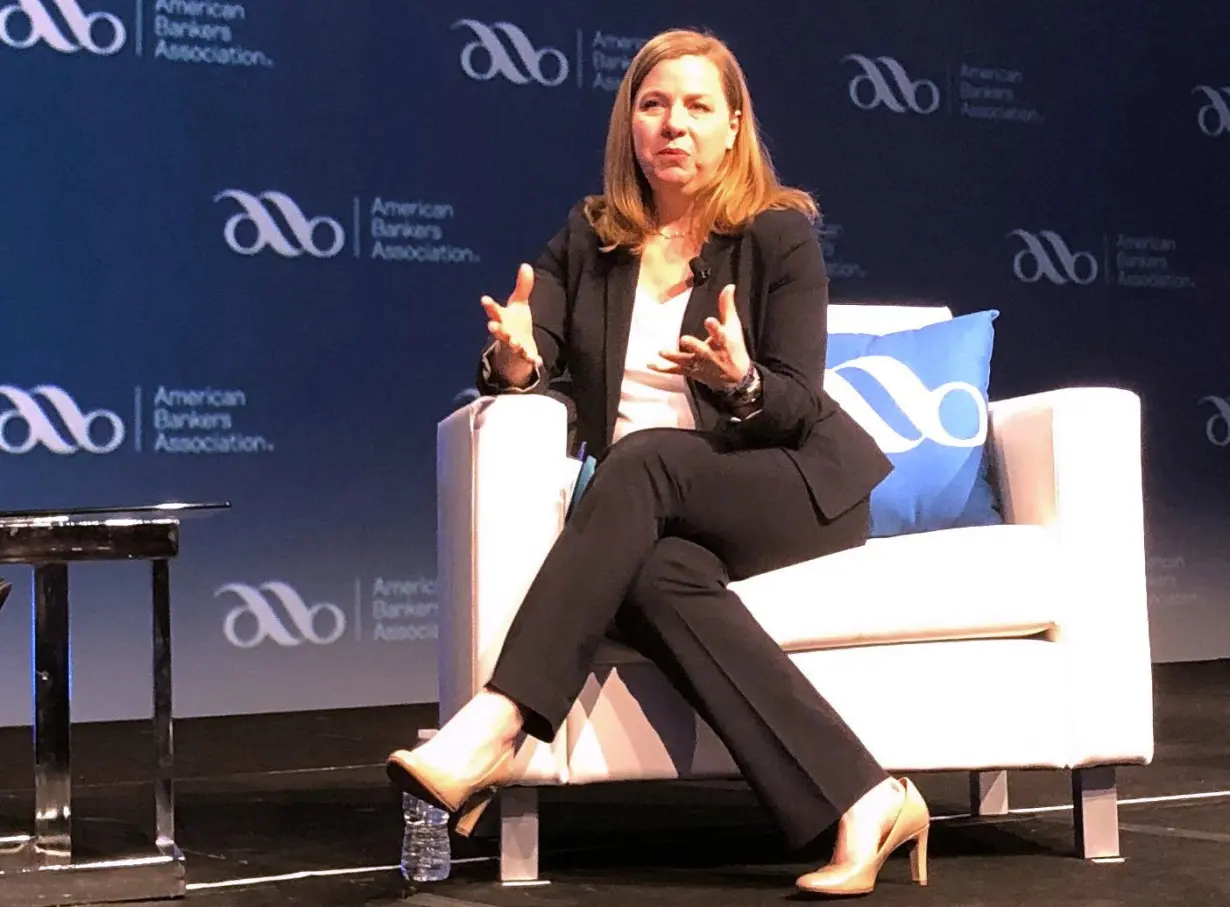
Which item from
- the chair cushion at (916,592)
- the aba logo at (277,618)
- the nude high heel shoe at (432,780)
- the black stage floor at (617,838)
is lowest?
the black stage floor at (617,838)

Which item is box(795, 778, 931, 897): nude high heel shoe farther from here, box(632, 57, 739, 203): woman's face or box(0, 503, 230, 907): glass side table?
box(632, 57, 739, 203): woman's face

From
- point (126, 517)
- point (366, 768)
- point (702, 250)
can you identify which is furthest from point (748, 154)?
point (366, 768)

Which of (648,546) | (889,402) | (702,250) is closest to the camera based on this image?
(648,546)

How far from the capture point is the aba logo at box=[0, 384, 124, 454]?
12.1ft

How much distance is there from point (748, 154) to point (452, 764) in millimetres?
1019

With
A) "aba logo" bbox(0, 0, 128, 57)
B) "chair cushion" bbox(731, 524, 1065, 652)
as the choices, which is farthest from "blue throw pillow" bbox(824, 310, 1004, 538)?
"aba logo" bbox(0, 0, 128, 57)

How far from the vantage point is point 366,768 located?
2.96 meters

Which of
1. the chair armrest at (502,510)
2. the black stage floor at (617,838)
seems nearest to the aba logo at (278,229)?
the black stage floor at (617,838)

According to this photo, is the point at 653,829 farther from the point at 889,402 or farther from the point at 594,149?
the point at 594,149

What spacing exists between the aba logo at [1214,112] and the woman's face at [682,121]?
359 cm

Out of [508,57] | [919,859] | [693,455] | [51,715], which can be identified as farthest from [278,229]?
[919,859]

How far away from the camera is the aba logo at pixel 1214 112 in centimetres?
519

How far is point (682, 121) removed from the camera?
2.14 m

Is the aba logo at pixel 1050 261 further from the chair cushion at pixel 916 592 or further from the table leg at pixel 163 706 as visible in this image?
the table leg at pixel 163 706
